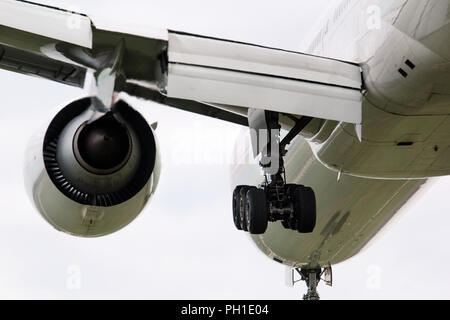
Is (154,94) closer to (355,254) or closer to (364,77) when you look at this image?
(364,77)

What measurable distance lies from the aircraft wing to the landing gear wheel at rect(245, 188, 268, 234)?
254 cm

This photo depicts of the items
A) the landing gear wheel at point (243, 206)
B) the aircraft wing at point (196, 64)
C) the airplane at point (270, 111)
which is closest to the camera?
the aircraft wing at point (196, 64)

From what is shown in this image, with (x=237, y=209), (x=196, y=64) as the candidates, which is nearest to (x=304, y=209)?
(x=237, y=209)

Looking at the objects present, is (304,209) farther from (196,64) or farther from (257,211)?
(196,64)

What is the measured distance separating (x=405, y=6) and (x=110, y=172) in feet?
16.6

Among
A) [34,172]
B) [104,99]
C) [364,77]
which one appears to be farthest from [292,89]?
[34,172]

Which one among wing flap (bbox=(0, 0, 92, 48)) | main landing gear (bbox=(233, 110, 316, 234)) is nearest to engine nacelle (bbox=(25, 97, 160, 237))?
main landing gear (bbox=(233, 110, 316, 234))

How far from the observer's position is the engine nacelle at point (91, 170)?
13.0 metres

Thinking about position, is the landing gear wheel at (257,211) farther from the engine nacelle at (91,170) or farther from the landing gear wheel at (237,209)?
the engine nacelle at (91,170)

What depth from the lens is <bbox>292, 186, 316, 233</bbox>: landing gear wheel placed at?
12.9 m

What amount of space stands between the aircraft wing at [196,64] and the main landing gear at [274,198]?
1.80 metres

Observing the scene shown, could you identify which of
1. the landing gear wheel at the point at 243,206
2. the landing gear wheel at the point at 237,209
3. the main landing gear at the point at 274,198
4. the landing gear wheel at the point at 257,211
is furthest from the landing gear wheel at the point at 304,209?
the landing gear wheel at the point at 237,209

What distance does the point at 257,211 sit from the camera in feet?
42.0

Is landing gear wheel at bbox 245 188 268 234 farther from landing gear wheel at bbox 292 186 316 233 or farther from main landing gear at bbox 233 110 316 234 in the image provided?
landing gear wheel at bbox 292 186 316 233
